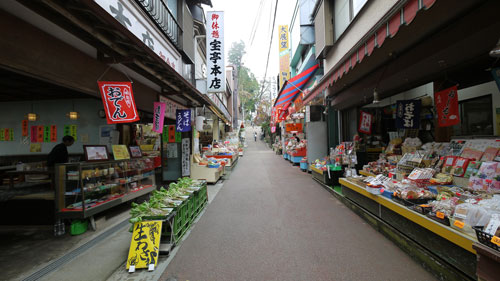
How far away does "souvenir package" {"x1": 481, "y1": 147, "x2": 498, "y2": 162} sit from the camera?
3.77 m

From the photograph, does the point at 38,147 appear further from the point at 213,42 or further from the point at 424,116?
the point at 424,116

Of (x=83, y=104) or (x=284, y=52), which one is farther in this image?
(x=284, y=52)

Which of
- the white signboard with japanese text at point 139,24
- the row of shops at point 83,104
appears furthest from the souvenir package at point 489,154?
the white signboard with japanese text at point 139,24

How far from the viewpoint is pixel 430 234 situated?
3.35 metres

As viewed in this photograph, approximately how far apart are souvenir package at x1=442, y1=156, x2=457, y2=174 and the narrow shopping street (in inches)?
72.3

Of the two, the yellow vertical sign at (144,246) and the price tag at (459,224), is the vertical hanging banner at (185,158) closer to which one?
the yellow vertical sign at (144,246)

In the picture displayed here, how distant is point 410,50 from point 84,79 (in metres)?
7.31

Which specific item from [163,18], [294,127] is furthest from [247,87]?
[163,18]

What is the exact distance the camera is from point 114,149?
6395mm

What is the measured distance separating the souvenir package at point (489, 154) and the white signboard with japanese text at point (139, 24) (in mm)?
7155

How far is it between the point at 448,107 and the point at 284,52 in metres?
20.7

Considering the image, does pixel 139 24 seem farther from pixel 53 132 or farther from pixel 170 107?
pixel 53 132

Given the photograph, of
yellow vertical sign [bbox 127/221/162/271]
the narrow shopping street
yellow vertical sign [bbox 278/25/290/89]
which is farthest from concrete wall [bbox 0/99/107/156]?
yellow vertical sign [bbox 278/25/290/89]

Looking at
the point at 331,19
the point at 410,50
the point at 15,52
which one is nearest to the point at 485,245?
the point at 410,50
